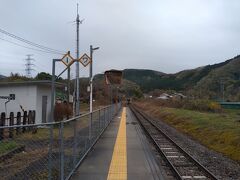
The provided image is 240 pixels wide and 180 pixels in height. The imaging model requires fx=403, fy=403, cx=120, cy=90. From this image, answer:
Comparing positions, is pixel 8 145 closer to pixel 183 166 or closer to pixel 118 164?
pixel 118 164

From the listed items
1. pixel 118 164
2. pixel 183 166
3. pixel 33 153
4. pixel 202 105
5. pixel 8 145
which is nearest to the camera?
pixel 33 153

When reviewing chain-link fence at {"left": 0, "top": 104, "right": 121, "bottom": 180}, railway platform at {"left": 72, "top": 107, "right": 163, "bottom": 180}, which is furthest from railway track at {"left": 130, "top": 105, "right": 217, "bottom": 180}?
chain-link fence at {"left": 0, "top": 104, "right": 121, "bottom": 180}

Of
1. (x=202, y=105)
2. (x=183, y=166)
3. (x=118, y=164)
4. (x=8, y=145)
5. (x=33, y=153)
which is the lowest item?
(x=183, y=166)

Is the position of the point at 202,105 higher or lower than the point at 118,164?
higher

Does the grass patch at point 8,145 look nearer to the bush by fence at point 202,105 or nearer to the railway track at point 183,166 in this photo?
the railway track at point 183,166

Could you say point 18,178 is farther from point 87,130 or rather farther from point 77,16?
point 77,16

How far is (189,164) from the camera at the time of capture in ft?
43.0

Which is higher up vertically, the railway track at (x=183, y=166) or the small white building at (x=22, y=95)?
the small white building at (x=22, y=95)

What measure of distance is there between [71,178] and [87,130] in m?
4.29

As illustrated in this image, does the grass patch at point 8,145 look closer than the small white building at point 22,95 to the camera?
Yes

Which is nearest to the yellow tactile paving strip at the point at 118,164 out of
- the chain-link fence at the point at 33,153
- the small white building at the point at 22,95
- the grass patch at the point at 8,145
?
the chain-link fence at the point at 33,153

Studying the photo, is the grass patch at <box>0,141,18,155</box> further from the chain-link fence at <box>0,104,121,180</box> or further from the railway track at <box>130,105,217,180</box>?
the railway track at <box>130,105,217,180</box>

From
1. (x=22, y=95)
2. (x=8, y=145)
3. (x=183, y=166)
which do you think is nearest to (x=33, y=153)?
(x=8, y=145)

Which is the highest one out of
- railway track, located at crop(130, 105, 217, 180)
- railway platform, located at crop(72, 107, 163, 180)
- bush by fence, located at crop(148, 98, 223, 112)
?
bush by fence, located at crop(148, 98, 223, 112)
